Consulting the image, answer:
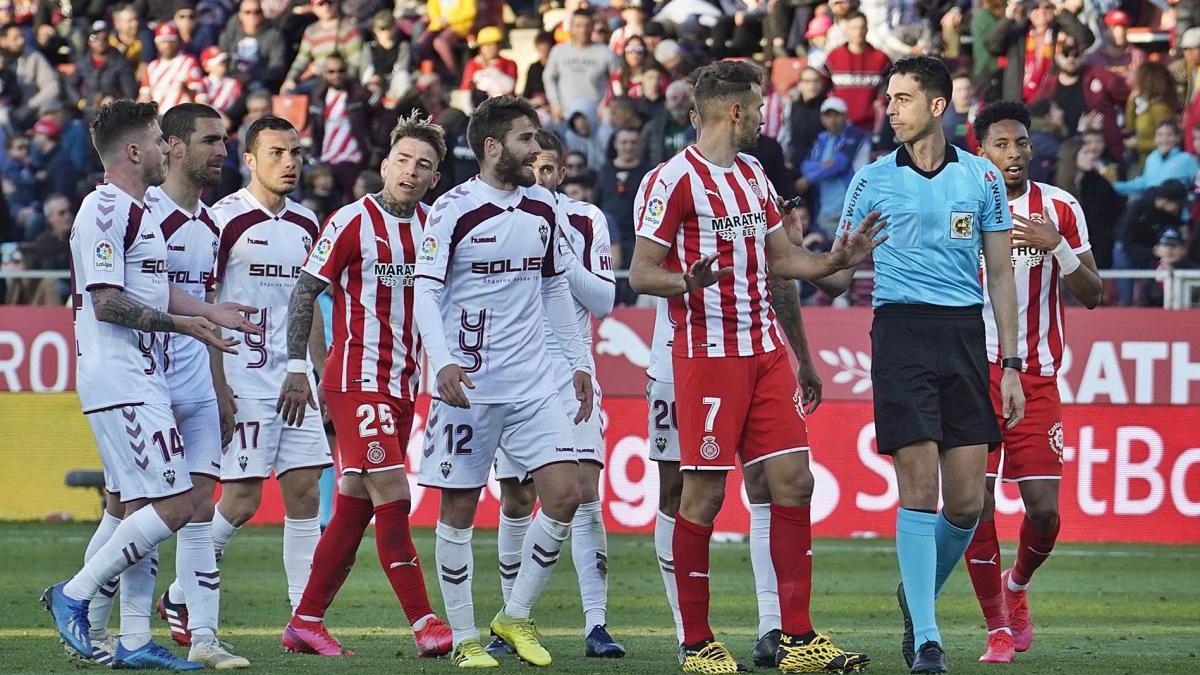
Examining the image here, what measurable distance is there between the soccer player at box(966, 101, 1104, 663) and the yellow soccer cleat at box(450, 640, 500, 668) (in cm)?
250

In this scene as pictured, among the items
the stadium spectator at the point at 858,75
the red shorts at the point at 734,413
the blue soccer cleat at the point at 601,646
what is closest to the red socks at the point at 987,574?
the red shorts at the point at 734,413

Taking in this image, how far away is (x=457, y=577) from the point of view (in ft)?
28.2

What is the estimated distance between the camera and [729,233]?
26.2ft

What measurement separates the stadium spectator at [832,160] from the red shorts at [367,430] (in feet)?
30.6

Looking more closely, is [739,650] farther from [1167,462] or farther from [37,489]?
[37,489]

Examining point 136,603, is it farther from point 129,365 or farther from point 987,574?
point 987,574

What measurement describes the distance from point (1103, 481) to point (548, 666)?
776 cm

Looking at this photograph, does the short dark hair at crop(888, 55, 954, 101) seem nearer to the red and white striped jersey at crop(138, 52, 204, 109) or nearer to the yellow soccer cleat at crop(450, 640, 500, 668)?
the yellow soccer cleat at crop(450, 640, 500, 668)

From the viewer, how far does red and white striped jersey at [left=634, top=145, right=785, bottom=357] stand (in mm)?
7941

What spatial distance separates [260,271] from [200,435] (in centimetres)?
147

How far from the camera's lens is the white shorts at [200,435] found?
8.59 metres

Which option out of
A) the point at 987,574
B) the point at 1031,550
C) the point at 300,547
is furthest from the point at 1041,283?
the point at 300,547

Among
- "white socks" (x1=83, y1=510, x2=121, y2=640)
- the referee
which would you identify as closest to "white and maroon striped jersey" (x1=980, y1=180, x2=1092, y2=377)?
the referee

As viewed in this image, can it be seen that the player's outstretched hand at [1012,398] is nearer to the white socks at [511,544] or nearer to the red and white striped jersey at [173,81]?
the white socks at [511,544]
